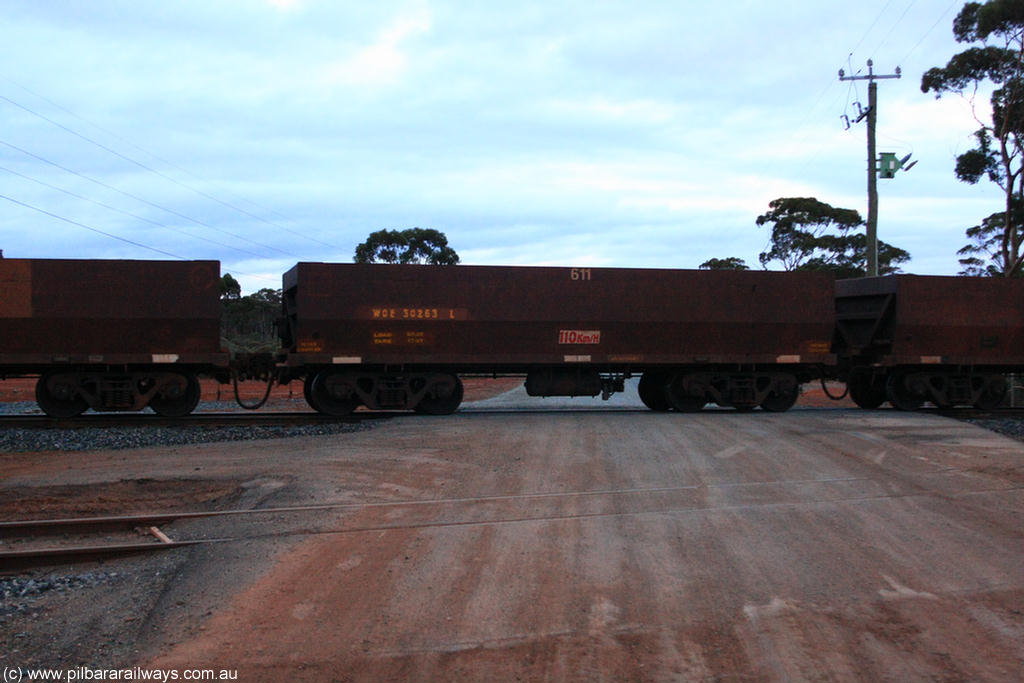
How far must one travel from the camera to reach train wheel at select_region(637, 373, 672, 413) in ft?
57.1

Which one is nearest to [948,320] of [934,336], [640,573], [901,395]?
[934,336]

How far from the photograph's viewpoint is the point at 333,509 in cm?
750

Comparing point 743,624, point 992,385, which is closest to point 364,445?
point 743,624

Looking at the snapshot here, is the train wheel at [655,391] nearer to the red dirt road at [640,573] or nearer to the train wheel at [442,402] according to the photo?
the train wheel at [442,402]

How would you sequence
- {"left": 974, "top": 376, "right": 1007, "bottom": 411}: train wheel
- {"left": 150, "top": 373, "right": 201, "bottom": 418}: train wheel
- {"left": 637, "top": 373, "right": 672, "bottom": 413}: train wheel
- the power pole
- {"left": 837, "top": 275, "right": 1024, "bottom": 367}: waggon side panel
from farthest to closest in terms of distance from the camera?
the power pole < {"left": 974, "top": 376, "right": 1007, "bottom": 411}: train wheel < {"left": 637, "top": 373, "right": 672, "bottom": 413}: train wheel < {"left": 837, "top": 275, "right": 1024, "bottom": 367}: waggon side panel < {"left": 150, "top": 373, "right": 201, "bottom": 418}: train wheel

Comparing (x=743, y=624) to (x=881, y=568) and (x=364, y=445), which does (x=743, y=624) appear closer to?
(x=881, y=568)

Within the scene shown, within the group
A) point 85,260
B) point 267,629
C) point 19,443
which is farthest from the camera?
point 85,260

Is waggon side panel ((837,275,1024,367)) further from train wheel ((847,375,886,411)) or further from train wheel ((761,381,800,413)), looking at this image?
train wheel ((761,381,800,413))

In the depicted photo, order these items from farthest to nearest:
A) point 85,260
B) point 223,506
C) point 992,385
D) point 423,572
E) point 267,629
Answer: point 992,385 → point 85,260 → point 223,506 → point 423,572 → point 267,629

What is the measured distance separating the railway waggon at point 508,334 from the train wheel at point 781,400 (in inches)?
1.3

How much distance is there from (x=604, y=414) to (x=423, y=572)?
421 inches

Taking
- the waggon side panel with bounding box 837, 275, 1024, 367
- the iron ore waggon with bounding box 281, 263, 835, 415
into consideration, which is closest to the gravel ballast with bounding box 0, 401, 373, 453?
the iron ore waggon with bounding box 281, 263, 835, 415

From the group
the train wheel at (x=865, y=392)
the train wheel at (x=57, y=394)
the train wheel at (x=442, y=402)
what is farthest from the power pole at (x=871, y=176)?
the train wheel at (x=57, y=394)

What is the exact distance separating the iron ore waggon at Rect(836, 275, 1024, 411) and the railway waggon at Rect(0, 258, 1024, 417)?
40 millimetres
